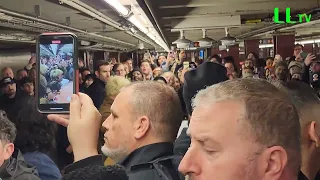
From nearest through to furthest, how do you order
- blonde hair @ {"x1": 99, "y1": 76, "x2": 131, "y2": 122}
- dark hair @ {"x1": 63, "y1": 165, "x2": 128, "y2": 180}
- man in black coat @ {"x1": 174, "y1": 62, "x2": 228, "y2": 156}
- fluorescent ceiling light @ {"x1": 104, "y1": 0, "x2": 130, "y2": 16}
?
dark hair @ {"x1": 63, "y1": 165, "x2": 128, "y2": 180}
man in black coat @ {"x1": 174, "y1": 62, "x2": 228, "y2": 156}
blonde hair @ {"x1": 99, "y1": 76, "x2": 131, "y2": 122}
fluorescent ceiling light @ {"x1": 104, "y1": 0, "x2": 130, "y2": 16}

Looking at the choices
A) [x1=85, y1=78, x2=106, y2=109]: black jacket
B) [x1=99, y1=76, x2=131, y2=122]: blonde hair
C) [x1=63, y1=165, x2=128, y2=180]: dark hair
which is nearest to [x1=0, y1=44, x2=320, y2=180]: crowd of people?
[x1=63, y1=165, x2=128, y2=180]: dark hair

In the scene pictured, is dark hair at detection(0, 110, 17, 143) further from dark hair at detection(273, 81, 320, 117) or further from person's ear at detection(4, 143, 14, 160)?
dark hair at detection(273, 81, 320, 117)

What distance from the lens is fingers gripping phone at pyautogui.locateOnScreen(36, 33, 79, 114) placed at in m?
2.04

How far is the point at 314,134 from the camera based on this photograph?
2012 mm

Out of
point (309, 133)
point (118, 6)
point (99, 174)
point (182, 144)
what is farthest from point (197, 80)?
point (118, 6)

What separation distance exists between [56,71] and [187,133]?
0.75 metres

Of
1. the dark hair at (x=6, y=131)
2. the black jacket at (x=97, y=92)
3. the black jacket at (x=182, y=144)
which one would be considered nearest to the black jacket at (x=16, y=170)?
the dark hair at (x=6, y=131)

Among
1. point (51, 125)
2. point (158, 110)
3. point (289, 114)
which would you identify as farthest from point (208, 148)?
point (51, 125)

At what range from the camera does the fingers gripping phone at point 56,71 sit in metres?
2.04

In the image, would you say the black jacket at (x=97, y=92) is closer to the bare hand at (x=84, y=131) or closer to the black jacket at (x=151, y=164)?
the black jacket at (x=151, y=164)

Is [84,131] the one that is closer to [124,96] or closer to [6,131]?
[124,96]

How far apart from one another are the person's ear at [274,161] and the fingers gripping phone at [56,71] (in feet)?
3.16

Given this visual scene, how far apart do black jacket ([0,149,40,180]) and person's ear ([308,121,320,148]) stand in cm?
145

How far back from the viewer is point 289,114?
51.2 inches
